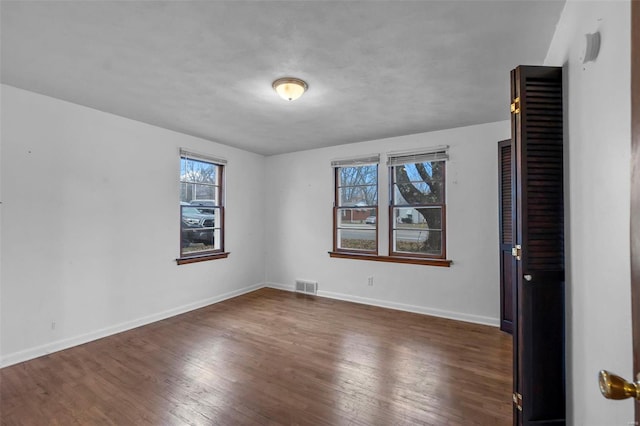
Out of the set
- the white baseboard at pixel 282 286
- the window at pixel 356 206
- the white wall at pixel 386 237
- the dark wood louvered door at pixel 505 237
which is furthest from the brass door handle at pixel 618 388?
the white baseboard at pixel 282 286

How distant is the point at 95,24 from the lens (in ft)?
6.03

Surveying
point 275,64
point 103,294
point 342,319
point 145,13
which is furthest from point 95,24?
point 342,319

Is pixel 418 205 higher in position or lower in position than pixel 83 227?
higher

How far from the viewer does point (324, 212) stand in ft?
16.7

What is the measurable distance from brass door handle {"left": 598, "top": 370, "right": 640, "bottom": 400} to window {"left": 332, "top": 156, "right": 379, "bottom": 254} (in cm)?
398

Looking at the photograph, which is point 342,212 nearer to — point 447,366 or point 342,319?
point 342,319

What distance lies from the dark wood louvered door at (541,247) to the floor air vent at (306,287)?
3742 millimetres

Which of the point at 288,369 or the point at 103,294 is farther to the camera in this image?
the point at 103,294

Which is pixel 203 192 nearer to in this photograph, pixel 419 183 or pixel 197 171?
pixel 197 171

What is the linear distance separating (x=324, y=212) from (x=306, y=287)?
139 centimetres

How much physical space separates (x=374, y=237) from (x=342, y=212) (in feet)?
2.36

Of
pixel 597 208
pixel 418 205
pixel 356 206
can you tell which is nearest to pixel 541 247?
pixel 597 208

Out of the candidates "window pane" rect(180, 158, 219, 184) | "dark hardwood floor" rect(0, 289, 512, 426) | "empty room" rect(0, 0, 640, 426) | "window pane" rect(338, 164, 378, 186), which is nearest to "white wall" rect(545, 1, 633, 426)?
"empty room" rect(0, 0, 640, 426)

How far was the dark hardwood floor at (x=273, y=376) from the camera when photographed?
6.66 feet
